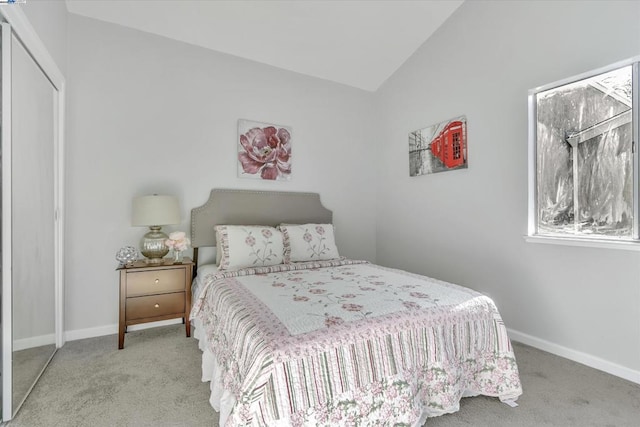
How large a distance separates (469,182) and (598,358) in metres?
1.57

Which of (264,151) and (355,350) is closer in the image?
(355,350)

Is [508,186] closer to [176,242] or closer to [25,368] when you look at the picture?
[176,242]

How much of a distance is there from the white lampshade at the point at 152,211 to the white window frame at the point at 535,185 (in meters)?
2.84

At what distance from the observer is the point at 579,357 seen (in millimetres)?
2236

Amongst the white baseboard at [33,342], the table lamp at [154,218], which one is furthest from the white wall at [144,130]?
the white baseboard at [33,342]

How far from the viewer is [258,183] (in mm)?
3361

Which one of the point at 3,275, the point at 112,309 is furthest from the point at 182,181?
the point at 3,275

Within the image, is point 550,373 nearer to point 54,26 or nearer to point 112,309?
point 112,309

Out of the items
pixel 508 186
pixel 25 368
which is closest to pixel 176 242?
pixel 25 368

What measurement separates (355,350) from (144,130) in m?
2.64

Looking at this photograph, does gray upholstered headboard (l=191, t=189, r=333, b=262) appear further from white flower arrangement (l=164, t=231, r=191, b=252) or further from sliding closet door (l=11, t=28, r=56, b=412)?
sliding closet door (l=11, t=28, r=56, b=412)

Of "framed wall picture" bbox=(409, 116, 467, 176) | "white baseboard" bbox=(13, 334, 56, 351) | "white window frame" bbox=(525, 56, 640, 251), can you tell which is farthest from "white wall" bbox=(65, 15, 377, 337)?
"white window frame" bbox=(525, 56, 640, 251)

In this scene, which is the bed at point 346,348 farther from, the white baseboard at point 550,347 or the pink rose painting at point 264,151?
the pink rose painting at point 264,151

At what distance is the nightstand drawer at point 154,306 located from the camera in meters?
2.46
